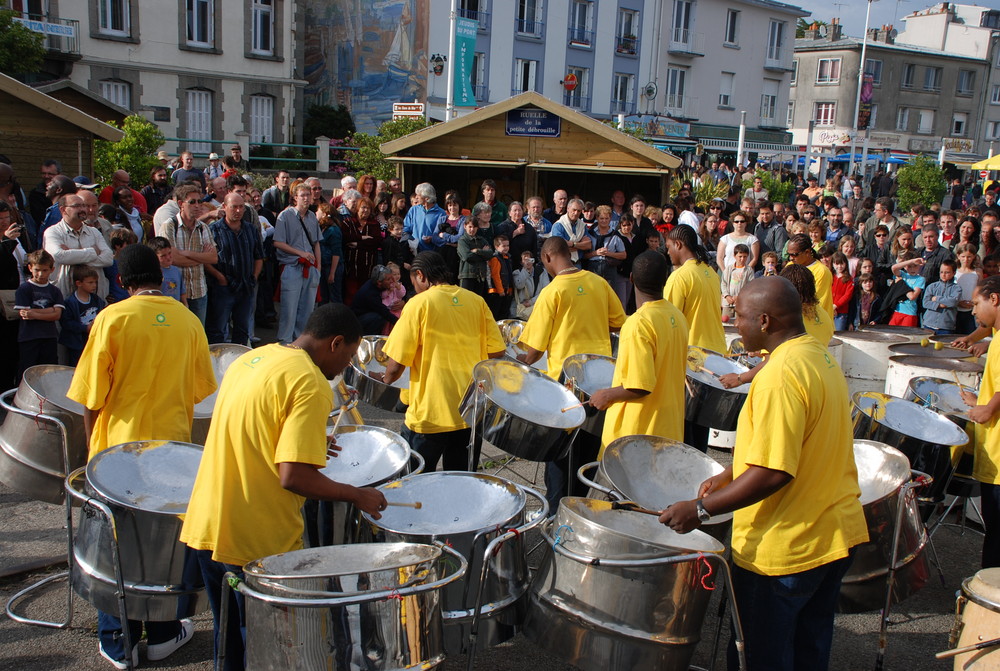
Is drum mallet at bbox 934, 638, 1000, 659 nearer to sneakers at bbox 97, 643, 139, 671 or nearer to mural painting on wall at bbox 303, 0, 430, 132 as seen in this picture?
sneakers at bbox 97, 643, 139, 671

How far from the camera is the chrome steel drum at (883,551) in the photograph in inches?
116

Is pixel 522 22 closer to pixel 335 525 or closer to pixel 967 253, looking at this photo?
pixel 967 253

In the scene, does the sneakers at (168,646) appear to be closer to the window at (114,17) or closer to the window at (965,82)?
the window at (114,17)

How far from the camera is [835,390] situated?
235cm

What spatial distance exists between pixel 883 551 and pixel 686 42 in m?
→ 29.2

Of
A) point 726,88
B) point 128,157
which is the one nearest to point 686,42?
point 726,88

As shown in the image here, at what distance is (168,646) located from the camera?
117 inches

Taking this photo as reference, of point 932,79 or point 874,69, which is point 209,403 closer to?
point 874,69

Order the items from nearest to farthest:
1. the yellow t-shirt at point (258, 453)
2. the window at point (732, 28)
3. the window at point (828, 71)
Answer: the yellow t-shirt at point (258, 453)
the window at point (732, 28)
the window at point (828, 71)

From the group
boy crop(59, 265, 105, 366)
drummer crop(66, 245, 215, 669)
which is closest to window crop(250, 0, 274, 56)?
boy crop(59, 265, 105, 366)

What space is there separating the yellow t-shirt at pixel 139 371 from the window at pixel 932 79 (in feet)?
138

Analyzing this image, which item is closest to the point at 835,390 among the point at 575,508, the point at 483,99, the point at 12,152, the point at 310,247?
the point at 575,508

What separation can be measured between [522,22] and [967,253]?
69.2 ft

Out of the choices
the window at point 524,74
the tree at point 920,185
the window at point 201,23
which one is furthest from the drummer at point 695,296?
the window at point 524,74
